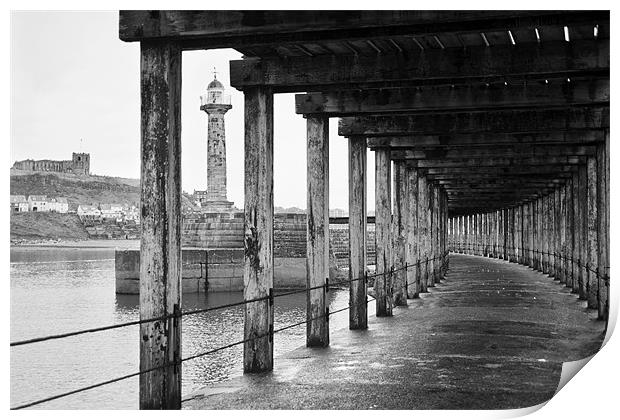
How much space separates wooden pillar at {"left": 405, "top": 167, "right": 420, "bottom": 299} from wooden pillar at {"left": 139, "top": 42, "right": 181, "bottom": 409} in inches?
476

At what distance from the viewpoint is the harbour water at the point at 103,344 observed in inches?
586

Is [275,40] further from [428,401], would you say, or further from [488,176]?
[488,176]

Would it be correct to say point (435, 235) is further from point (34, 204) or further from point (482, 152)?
point (34, 204)

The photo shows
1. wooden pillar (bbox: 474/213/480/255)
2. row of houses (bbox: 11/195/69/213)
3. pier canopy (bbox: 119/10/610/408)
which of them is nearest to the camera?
pier canopy (bbox: 119/10/610/408)

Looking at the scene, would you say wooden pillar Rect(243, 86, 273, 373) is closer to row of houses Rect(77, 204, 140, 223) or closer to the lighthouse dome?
the lighthouse dome

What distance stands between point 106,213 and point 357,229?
133 metres

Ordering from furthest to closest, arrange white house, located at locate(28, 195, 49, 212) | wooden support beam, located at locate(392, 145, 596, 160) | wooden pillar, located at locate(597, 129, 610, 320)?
white house, located at locate(28, 195, 49, 212) < wooden support beam, located at locate(392, 145, 596, 160) < wooden pillar, located at locate(597, 129, 610, 320)

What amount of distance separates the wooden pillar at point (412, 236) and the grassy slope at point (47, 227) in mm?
106272

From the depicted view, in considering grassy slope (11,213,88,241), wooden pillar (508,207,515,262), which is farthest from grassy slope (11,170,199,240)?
wooden pillar (508,207,515,262)

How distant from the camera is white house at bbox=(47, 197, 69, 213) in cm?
13238

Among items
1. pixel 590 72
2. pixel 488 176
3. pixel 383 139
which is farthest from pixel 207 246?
pixel 590 72

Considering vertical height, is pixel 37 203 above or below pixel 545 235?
above

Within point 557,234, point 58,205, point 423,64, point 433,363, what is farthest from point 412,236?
point 58,205

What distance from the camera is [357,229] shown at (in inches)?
526
